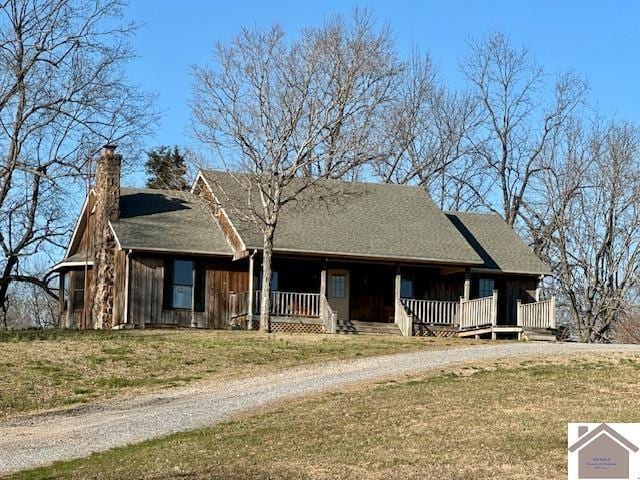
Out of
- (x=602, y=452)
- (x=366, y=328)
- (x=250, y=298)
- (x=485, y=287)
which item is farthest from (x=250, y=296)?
(x=602, y=452)

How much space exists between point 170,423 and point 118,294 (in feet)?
60.0

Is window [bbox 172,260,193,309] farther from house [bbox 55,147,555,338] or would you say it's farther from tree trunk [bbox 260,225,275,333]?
tree trunk [bbox 260,225,275,333]

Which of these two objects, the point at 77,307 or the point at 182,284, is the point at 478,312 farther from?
the point at 77,307

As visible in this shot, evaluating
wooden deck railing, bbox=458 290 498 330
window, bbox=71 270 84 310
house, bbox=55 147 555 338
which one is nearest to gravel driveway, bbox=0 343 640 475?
wooden deck railing, bbox=458 290 498 330

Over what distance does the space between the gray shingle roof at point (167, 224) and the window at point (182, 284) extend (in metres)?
0.75

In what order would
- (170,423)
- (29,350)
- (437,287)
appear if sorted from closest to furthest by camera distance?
(170,423)
(29,350)
(437,287)

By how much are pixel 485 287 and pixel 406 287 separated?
3.49 meters

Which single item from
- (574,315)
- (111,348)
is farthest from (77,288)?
(574,315)

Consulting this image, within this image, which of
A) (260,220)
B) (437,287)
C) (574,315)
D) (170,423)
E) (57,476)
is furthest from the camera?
(574,315)

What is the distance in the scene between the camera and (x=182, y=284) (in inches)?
1517

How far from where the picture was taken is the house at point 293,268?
38094 mm

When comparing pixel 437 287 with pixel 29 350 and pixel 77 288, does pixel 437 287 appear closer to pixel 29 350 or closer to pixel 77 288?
pixel 77 288

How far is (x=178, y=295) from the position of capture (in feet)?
126

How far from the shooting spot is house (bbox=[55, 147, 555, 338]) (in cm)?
3809
